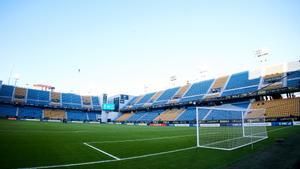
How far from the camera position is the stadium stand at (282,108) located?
24.6 metres

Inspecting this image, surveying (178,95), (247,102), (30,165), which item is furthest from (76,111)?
(30,165)

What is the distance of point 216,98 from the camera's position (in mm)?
38125

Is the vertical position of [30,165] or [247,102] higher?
[247,102]

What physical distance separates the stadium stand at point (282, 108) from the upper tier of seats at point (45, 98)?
2302 inches

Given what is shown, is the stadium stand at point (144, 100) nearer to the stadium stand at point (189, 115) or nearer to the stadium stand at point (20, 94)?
the stadium stand at point (189, 115)

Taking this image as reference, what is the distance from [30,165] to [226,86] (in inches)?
1637

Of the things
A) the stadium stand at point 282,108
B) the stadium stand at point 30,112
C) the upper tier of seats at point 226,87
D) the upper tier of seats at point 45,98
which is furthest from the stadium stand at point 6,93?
the stadium stand at point 282,108

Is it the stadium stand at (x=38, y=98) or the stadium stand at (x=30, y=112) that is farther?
the stadium stand at (x=38, y=98)

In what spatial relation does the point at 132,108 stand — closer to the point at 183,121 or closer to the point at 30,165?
the point at 183,121

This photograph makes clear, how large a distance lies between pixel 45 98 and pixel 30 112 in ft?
26.3

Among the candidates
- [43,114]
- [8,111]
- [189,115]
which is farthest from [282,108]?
[8,111]

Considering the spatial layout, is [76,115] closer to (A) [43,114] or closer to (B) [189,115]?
(A) [43,114]

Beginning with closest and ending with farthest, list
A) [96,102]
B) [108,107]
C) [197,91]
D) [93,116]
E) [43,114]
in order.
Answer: [197,91], [43,114], [108,107], [93,116], [96,102]

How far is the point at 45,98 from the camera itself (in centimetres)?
6066
